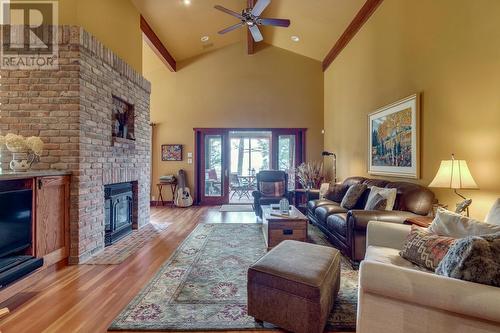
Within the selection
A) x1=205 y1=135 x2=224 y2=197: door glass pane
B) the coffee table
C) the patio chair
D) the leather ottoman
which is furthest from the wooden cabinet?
the patio chair

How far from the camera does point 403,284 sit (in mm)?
1365

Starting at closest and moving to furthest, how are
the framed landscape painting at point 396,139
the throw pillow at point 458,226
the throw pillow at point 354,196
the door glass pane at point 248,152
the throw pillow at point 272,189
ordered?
1. the throw pillow at point 458,226
2. the framed landscape painting at point 396,139
3. the throw pillow at point 354,196
4. the throw pillow at point 272,189
5. the door glass pane at point 248,152

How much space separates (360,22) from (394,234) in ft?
14.2

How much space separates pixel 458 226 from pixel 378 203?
138cm

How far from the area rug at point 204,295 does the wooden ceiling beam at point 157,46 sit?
4446mm

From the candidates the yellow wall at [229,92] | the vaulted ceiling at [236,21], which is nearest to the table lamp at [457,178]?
the vaulted ceiling at [236,21]

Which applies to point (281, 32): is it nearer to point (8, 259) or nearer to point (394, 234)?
point (394, 234)

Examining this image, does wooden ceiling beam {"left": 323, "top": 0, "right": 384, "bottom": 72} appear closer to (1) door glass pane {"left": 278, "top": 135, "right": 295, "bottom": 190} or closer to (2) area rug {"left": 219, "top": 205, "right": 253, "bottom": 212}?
(1) door glass pane {"left": 278, "top": 135, "right": 295, "bottom": 190}

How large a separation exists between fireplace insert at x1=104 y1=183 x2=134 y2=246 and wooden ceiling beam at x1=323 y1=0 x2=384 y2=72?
5202mm

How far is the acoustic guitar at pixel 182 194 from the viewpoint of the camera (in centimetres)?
712

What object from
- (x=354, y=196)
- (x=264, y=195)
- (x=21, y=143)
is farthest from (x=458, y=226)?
(x=21, y=143)

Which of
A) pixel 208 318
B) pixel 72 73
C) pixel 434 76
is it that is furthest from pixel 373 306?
pixel 72 73

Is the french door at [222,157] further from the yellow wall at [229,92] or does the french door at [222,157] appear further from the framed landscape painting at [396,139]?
the framed landscape painting at [396,139]

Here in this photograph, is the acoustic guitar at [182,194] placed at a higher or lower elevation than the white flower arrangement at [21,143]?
lower
